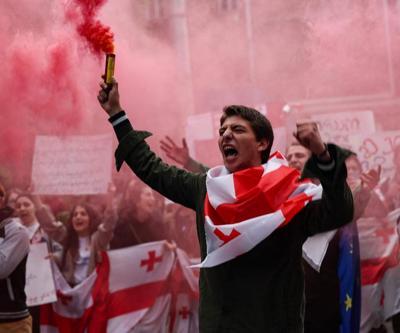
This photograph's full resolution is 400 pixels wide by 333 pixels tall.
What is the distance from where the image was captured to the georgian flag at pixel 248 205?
2.27m

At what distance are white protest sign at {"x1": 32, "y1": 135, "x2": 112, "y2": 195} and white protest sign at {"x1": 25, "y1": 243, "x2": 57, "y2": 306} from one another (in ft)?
1.23

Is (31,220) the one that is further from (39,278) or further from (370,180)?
(370,180)

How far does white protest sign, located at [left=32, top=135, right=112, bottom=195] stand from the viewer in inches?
178

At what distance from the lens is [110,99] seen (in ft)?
8.40

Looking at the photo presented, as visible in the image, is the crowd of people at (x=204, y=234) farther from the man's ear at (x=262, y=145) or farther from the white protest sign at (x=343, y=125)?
the white protest sign at (x=343, y=125)

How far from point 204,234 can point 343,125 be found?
10.3 ft

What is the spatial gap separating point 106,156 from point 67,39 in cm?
86

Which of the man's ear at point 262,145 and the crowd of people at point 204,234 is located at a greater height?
the man's ear at point 262,145

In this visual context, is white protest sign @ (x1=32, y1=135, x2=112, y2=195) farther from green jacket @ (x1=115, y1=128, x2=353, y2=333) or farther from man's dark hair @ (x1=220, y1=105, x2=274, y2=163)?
green jacket @ (x1=115, y1=128, x2=353, y2=333)

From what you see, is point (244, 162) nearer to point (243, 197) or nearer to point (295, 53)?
point (243, 197)

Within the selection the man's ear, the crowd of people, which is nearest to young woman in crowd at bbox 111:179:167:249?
the crowd of people

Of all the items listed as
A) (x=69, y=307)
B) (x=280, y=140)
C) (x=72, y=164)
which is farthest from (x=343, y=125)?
(x=69, y=307)

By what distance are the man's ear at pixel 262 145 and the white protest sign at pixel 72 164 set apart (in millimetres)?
2268

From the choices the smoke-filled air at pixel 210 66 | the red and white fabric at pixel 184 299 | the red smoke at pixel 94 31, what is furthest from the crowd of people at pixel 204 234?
the smoke-filled air at pixel 210 66
